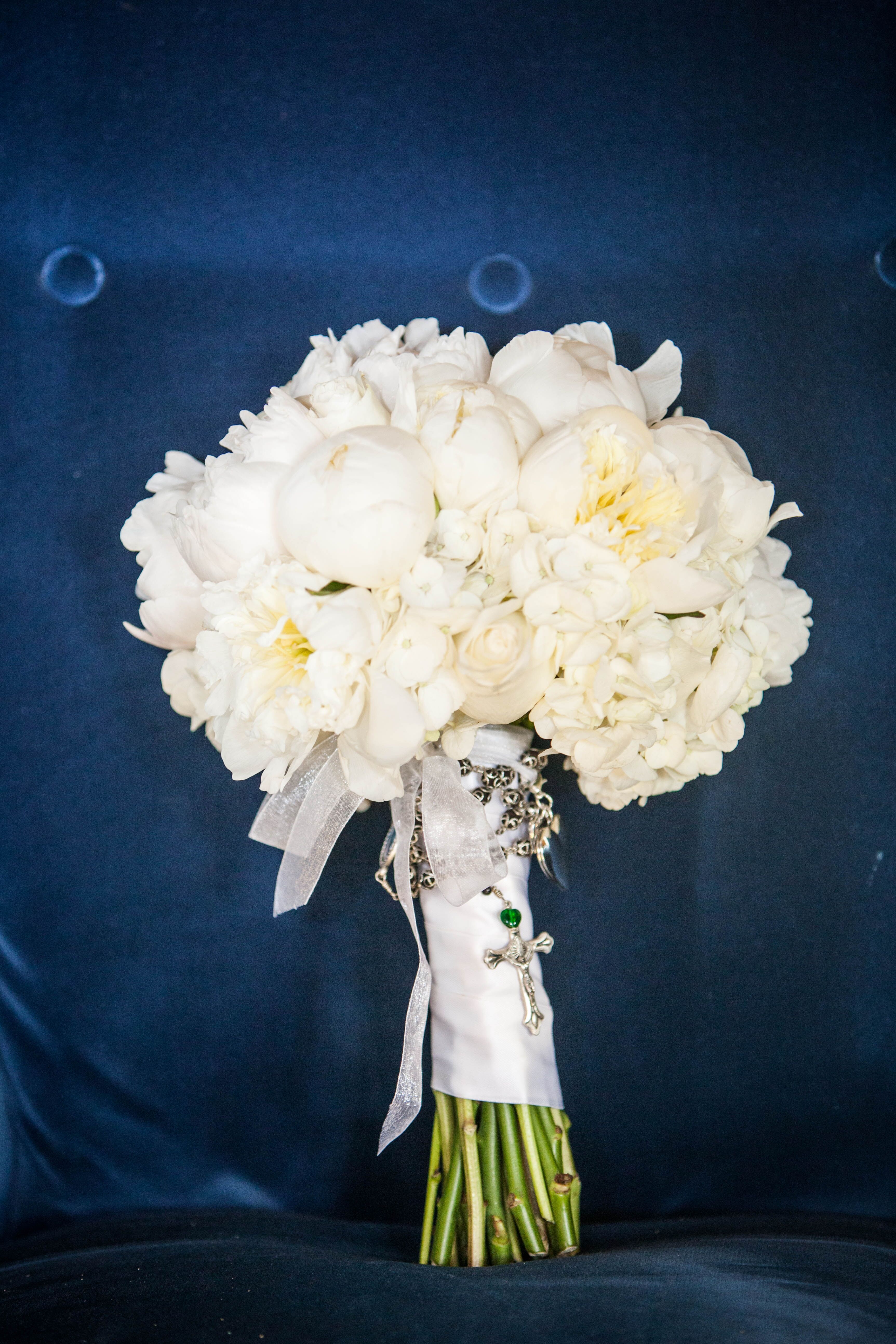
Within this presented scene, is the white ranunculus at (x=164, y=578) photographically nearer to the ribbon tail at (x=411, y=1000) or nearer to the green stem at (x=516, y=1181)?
the ribbon tail at (x=411, y=1000)

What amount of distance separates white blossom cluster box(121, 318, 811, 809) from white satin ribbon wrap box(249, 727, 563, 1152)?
0.08m

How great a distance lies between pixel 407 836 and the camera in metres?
0.87

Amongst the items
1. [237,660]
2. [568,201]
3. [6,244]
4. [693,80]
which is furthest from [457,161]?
[237,660]

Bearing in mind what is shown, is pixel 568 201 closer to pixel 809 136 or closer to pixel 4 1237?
pixel 809 136

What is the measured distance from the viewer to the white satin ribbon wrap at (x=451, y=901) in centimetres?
87

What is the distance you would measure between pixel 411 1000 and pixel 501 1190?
191 millimetres

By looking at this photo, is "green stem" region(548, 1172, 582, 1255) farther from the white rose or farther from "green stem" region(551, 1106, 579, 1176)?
the white rose

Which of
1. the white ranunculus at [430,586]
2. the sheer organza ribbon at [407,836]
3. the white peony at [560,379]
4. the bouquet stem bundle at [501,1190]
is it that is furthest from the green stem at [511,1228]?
the white peony at [560,379]

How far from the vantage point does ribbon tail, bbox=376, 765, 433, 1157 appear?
0.88 metres

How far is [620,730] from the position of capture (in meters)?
0.78

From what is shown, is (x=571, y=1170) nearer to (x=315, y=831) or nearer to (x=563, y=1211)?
(x=563, y=1211)

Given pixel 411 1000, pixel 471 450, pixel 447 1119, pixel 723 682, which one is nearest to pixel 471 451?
pixel 471 450

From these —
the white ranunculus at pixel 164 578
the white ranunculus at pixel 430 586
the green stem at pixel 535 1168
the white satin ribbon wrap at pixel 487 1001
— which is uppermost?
the white ranunculus at pixel 164 578

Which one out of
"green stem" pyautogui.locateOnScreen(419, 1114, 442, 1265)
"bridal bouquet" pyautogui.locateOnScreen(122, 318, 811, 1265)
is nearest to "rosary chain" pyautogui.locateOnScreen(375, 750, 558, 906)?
"bridal bouquet" pyautogui.locateOnScreen(122, 318, 811, 1265)
